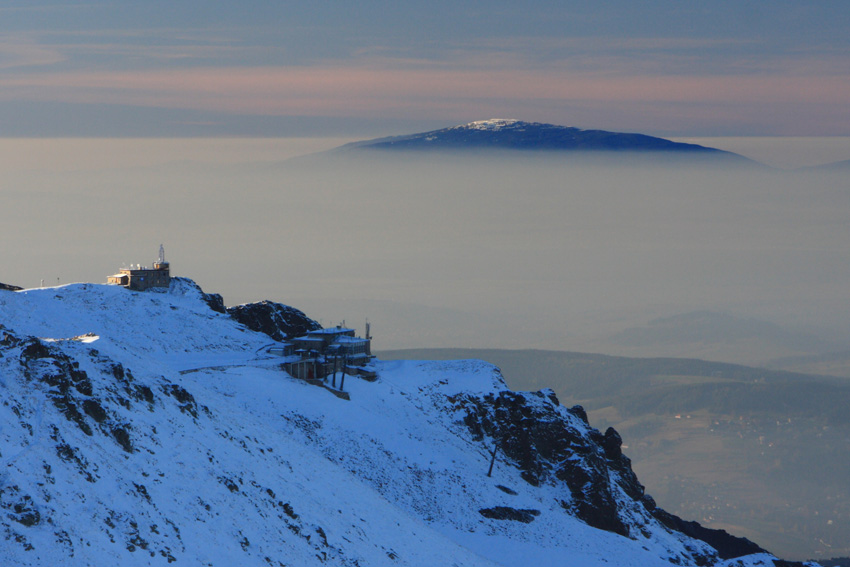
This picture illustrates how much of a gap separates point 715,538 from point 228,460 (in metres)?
80.0

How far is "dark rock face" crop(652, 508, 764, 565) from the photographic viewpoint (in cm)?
13600

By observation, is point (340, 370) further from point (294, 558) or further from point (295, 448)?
point (294, 558)

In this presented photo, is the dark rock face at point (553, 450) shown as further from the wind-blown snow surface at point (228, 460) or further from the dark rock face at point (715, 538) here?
the dark rock face at point (715, 538)

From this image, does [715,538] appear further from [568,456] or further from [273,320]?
[273,320]

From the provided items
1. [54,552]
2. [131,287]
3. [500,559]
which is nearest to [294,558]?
[54,552]

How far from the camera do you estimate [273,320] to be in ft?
486

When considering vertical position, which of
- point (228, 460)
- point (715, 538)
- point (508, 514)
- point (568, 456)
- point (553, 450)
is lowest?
point (715, 538)

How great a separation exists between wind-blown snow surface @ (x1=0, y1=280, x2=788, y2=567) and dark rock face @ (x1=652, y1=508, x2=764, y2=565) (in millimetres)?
9829

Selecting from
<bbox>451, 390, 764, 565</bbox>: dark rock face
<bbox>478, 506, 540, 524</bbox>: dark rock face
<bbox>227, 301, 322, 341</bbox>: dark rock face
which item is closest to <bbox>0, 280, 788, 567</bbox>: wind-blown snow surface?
<bbox>478, 506, 540, 524</bbox>: dark rock face

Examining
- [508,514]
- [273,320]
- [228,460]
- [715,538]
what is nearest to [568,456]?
[508,514]

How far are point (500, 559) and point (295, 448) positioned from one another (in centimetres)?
2220

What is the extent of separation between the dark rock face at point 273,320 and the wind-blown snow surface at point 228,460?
5.03m

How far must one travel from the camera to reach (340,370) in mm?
130000

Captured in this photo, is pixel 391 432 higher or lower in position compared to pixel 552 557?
higher
